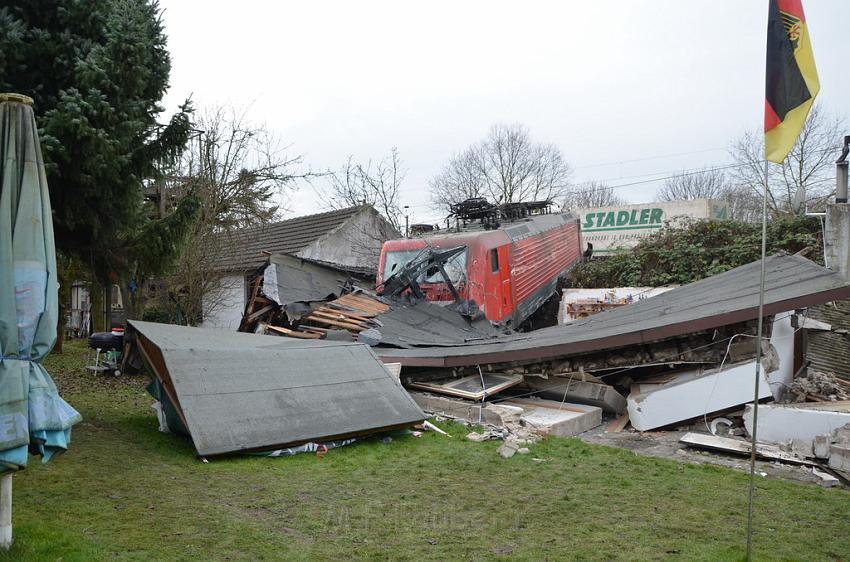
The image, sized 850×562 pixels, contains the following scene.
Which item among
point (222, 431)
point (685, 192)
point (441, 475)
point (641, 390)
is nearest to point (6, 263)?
point (222, 431)

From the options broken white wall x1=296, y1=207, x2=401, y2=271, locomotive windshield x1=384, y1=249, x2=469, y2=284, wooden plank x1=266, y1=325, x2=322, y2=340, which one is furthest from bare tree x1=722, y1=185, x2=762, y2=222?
wooden plank x1=266, y1=325, x2=322, y2=340

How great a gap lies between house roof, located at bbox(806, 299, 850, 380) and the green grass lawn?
4.26 meters

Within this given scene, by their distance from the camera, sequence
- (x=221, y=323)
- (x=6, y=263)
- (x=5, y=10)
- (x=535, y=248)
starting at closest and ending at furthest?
(x=6, y=263), (x=5, y=10), (x=535, y=248), (x=221, y=323)

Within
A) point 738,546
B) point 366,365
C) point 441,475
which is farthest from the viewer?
point 366,365

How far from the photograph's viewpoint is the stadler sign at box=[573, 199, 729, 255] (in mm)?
22812

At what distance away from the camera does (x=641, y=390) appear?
342 inches

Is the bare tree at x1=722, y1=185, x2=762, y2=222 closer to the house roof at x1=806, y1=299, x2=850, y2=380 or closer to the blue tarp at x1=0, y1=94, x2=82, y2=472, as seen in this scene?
the house roof at x1=806, y1=299, x2=850, y2=380

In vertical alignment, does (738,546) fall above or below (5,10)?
below

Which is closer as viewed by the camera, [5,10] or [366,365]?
[5,10]

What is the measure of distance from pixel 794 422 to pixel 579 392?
2.98 meters

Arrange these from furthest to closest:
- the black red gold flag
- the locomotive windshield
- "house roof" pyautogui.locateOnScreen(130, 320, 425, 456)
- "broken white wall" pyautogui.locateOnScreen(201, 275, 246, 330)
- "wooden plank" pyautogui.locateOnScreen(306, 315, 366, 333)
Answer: "broken white wall" pyautogui.locateOnScreen(201, 275, 246, 330) < the locomotive windshield < "wooden plank" pyautogui.locateOnScreen(306, 315, 366, 333) < "house roof" pyautogui.locateOnScreen(130, 320, 425, 456) < the black red gold flag

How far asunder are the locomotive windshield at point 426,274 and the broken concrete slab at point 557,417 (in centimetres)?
410

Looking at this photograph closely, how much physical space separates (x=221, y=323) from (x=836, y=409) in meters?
18.7

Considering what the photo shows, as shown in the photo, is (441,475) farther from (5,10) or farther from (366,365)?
(5,10)
